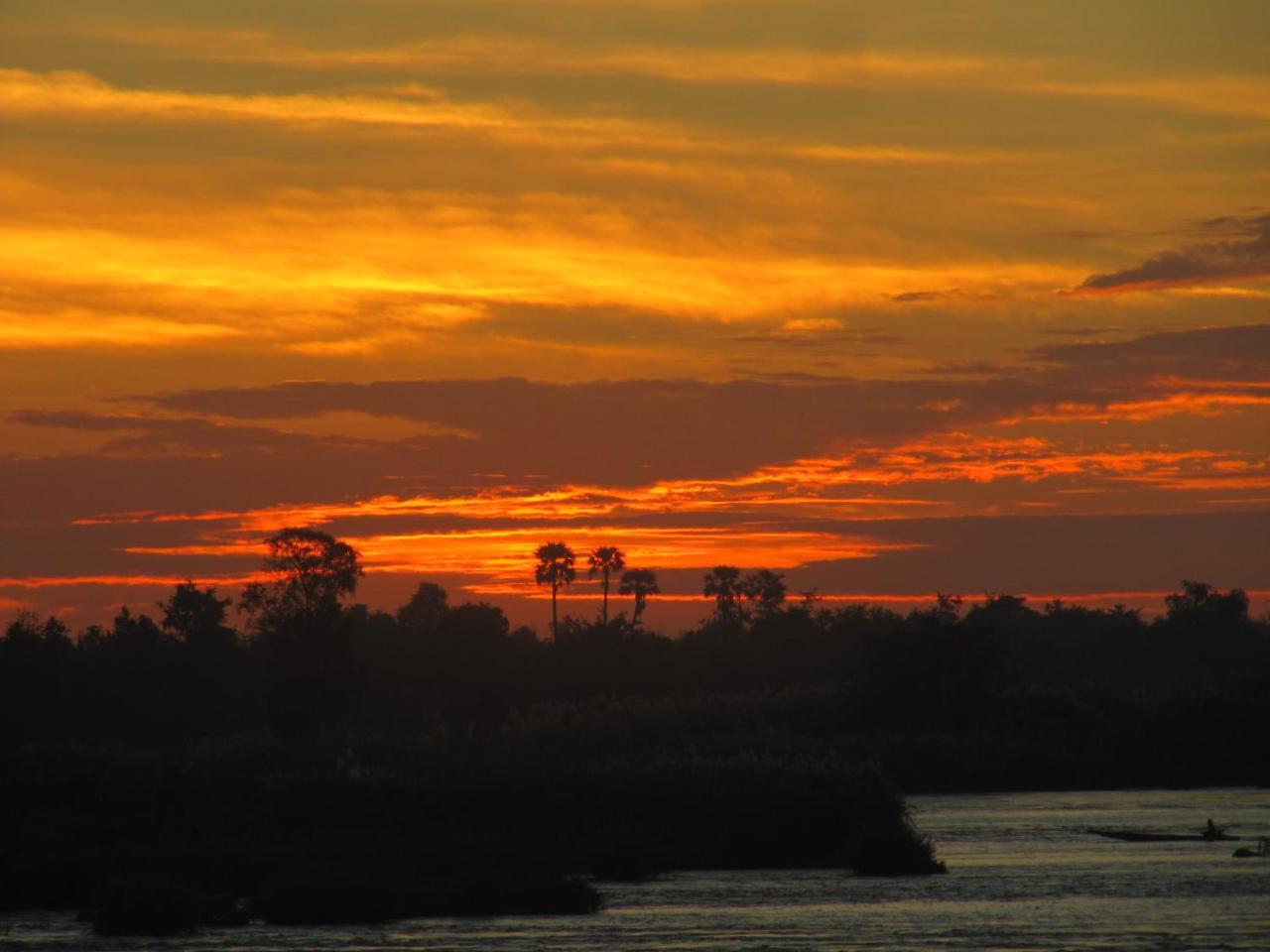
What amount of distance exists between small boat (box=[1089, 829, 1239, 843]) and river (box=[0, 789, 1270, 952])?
888mm

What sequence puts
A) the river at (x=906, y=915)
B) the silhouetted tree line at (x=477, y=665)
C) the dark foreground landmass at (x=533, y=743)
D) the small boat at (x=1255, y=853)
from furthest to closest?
the silhouetted tree line at (x=477, y=665)
the small boat at (x=1255, y=853)
the dark foreground landmass at (x=533, y=743)
the river at (x=906, y=915)

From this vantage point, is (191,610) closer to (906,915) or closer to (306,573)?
(306,573)

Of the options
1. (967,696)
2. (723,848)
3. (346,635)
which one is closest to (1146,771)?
(967,696)

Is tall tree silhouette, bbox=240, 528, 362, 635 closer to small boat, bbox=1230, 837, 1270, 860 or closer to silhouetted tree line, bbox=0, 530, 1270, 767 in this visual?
silhouetted tree line, bbox=0, 530, 1270, 767

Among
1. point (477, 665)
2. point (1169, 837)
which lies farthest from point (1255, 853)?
point (477, 665)

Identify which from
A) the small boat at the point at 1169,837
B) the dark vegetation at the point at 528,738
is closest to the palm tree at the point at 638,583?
the dark vegetation at the point at 528,738

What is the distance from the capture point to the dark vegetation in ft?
173

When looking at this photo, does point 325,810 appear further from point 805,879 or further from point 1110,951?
point 1110,951

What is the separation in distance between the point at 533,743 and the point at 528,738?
290cm

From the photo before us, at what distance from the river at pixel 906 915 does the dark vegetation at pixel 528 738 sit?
1832mm

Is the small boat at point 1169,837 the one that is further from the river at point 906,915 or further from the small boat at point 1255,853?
the small boat at point 1255,853

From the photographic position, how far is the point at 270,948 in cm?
4028

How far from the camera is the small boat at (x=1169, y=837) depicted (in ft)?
210

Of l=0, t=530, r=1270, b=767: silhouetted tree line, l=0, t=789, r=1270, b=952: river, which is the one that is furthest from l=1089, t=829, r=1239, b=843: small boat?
l=0, t=530, r=1270, b=767: silhouetted tree line
